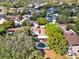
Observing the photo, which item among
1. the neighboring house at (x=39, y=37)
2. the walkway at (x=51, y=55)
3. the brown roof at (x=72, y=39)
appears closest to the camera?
the walkway at (x=51, y=55)

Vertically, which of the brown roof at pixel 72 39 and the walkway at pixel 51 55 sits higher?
the walkway at pixel 51 55

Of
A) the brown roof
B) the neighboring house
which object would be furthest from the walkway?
the brown roof

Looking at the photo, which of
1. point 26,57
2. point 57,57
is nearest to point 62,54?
point 57,57

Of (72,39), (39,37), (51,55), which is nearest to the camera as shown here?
(51,55)

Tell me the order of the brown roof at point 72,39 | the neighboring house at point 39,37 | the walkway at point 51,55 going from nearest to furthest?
the walkway at point 51,55 → the neighboring house at point 39,37 → the brown roof at point 72,39

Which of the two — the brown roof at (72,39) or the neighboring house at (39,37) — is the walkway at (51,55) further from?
the brown roof at (72,39)

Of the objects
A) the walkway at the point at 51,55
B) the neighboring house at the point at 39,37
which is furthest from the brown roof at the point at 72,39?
the walkway at the point at 51,55

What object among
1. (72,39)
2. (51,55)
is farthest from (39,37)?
(51,55)

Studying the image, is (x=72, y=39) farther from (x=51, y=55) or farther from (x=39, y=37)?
(x=51, y=55)

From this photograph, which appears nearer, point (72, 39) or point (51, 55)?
point (51, 55)

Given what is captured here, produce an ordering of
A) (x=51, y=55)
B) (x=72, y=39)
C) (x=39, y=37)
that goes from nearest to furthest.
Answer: (x=51, y=55) < (x=72, y=39) < (x=39, y=37)

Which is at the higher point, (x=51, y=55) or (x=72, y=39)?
(x=51, y=55)

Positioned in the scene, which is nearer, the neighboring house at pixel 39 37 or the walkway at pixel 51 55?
the walkway at pixel 51 55
